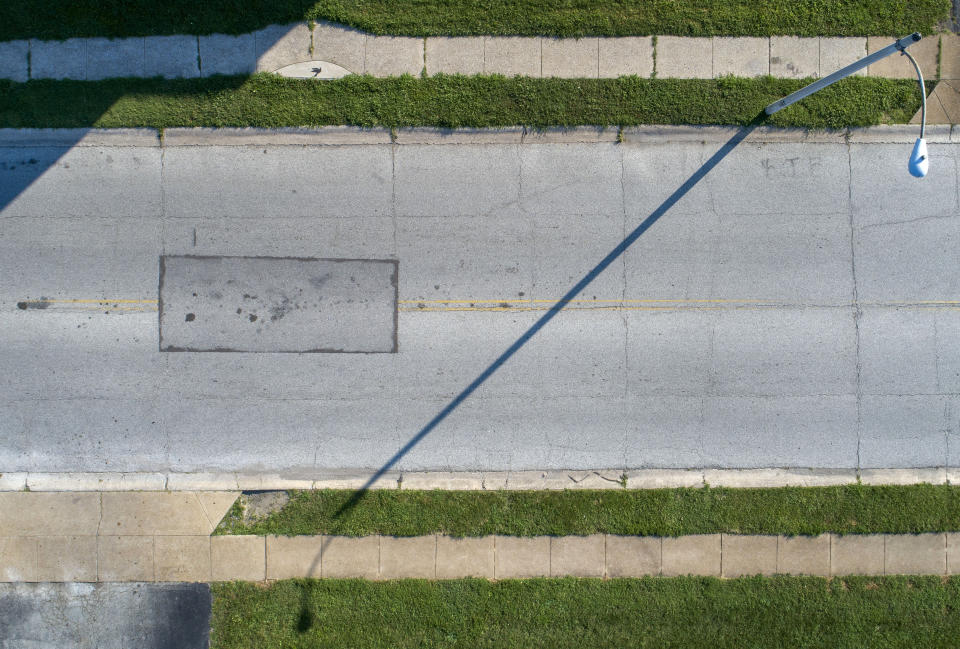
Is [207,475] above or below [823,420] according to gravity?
below

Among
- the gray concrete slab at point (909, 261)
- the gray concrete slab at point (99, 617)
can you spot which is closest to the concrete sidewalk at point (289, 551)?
the gray concrete slab at point (99, 617)

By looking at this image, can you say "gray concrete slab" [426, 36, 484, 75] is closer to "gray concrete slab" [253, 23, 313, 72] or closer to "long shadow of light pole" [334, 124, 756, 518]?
"gray concrete slab" [253, 23, 313, 72]

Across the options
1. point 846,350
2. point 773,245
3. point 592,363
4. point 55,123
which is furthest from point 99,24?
point 846,350

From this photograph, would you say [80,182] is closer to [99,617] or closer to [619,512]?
[99,617]

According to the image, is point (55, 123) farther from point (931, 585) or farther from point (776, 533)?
point (931, 585)

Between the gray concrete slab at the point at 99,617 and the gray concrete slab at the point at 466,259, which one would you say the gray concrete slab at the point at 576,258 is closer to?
the gray concrete slab at the point at 466,259

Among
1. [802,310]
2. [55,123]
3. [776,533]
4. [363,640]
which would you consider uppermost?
[55,123]
